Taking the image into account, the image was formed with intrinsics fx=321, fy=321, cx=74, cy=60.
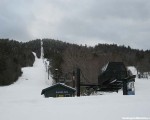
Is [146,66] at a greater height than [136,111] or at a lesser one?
greater

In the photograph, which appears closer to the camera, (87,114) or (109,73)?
(87,114)

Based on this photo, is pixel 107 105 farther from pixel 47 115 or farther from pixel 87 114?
pixel 47 115

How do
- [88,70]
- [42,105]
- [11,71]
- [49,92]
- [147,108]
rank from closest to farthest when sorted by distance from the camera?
[147,108] → [42,105] → [49,92] → [88,70] → [11,71]

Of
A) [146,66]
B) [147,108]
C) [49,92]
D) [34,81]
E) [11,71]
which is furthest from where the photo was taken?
[146,66]

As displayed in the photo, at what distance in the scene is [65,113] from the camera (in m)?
7.50

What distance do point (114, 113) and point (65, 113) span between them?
1.14m

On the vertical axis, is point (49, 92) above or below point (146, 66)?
below

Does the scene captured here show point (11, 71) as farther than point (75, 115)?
Yes

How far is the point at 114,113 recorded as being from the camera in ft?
24.0

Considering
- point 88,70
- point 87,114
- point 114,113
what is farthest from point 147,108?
point 88,70

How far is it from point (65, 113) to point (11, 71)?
2740 inches

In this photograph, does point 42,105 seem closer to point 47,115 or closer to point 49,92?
Result: point 47,115

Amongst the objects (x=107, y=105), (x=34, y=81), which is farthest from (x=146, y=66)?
(x=107, y=105)

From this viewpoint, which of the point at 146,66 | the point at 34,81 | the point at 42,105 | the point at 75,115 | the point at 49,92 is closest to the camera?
the point at 75,115
